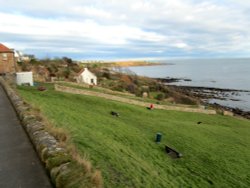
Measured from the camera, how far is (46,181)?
223 inches

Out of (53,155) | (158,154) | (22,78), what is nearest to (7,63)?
(22,78)

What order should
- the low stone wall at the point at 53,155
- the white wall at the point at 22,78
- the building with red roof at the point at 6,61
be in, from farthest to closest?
1. the building with red roof at the point at 6,61
2. the white wall at the point at 22,78
3. the low stone wall at the point at 53,155

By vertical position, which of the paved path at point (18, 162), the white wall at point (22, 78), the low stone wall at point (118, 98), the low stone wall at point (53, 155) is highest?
the low stone wall at point (53, 155)

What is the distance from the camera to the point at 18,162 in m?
6.61

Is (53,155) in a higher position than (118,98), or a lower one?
higher

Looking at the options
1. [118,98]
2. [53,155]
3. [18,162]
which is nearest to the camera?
[53,155]

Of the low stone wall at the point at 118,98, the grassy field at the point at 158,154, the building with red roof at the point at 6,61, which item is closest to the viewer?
the grassy field at the point at 158,154

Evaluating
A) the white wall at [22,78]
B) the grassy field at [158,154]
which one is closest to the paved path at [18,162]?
the grassy field at [158,154]

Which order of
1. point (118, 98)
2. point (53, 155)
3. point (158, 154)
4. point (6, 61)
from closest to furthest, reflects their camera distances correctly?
point (53, 155) → point (158, 154) → point (118, 98) → point (6, 61)

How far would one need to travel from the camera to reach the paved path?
18.4 ft

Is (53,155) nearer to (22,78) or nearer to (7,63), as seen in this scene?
(22,78)

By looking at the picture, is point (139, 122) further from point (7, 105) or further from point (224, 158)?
point (7, 105)

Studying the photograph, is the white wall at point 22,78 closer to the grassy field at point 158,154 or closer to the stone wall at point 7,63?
the stone wall at point 7,63

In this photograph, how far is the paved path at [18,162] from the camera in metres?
5.62
